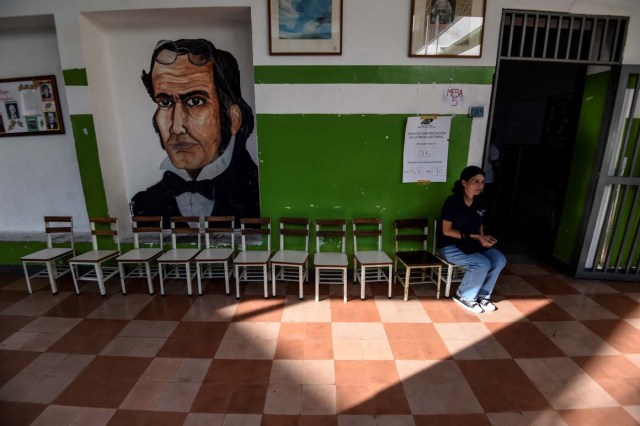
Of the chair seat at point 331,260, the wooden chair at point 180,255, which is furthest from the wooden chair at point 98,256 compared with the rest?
the chair seat at point 331,260

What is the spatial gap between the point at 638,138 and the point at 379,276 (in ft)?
10.9

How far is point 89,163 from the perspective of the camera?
4039 mm

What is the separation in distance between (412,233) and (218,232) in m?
2.50

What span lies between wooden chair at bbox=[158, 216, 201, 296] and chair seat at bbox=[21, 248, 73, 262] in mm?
1183

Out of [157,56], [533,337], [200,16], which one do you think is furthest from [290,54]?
[533,337]

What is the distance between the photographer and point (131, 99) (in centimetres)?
425

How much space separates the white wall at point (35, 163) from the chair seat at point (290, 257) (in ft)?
9.96

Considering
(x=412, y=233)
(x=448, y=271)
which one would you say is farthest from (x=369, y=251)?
(x=448, y=271)

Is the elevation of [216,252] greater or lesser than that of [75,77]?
lesser

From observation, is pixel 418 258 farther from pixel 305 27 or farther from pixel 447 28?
pixel 305 27

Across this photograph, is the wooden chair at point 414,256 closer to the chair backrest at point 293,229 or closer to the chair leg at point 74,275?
the chair backrest at point 293,229

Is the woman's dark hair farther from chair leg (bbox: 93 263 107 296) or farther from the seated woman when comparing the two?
chair leg (bbox: 93 263 107 296)

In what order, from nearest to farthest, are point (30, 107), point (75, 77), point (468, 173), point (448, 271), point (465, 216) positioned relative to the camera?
point (468, 173)
point (465, 216)
point (448, 271)
point (75, 77)
point (30, 107)

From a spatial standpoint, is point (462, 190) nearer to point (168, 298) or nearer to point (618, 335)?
point (618, 335)
